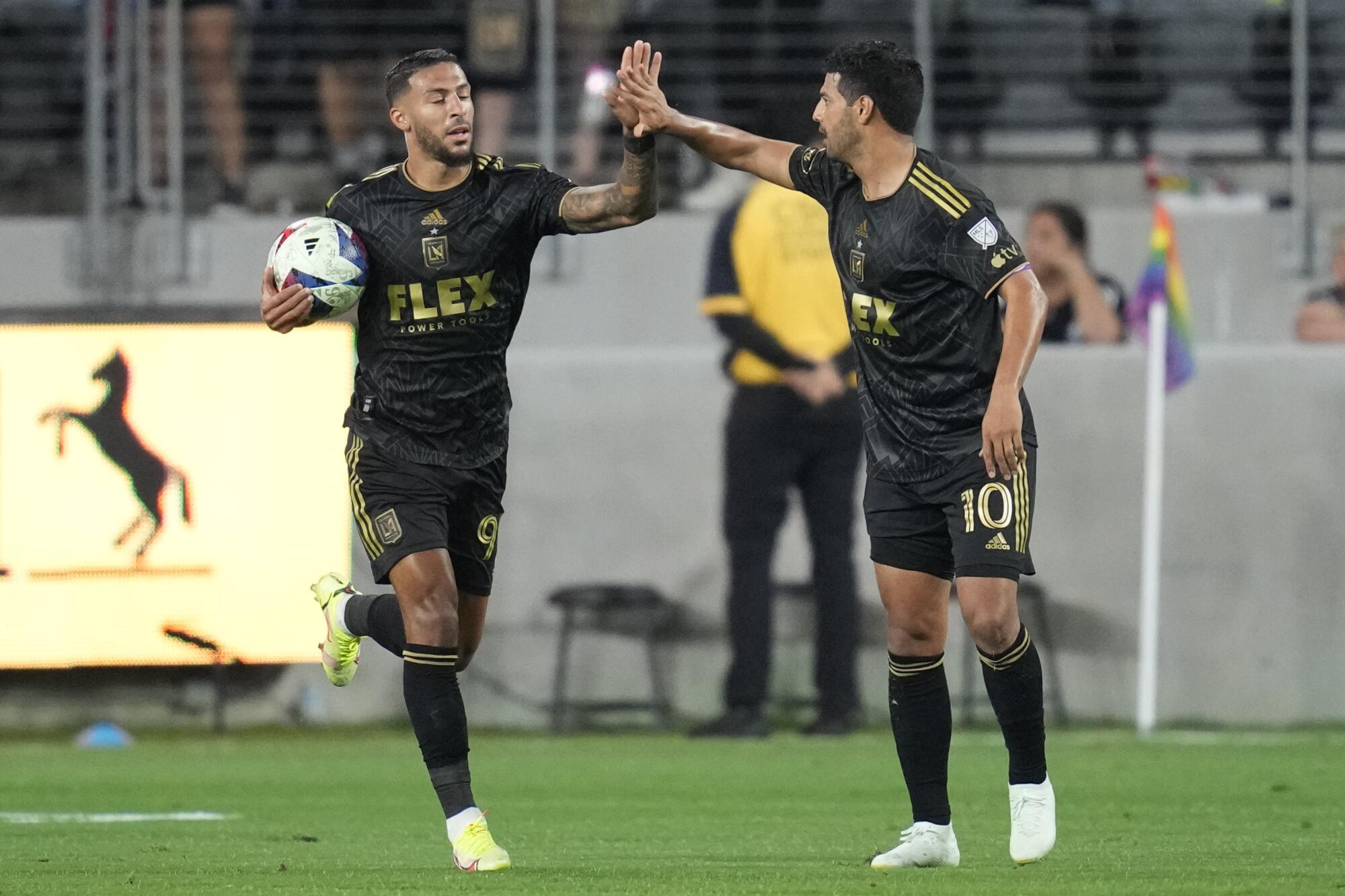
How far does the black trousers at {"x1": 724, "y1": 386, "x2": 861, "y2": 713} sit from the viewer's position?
10.7 meters

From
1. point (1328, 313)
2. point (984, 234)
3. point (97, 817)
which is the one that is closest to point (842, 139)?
point (984, 234)

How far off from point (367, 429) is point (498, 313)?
19.5 inches

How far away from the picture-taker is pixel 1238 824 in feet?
23.4

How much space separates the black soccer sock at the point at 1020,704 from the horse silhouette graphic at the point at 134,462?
596 cm

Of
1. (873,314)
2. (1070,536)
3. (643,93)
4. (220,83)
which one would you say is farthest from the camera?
(220,83)

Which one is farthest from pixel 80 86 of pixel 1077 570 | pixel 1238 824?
pixel 1238 824

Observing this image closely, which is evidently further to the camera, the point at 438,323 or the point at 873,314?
the point at 438,323

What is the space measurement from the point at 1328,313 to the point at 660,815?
19.1 ft

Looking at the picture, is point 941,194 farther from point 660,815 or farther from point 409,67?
point 660,815

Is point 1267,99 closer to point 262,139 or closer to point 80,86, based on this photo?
point 262,139

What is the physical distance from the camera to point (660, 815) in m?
7.72

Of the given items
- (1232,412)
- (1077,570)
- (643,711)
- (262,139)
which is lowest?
(643,711)

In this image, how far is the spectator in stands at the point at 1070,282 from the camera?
11.6 metres

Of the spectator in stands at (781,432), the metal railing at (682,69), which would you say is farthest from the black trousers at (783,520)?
the metal railing at (682,69)
